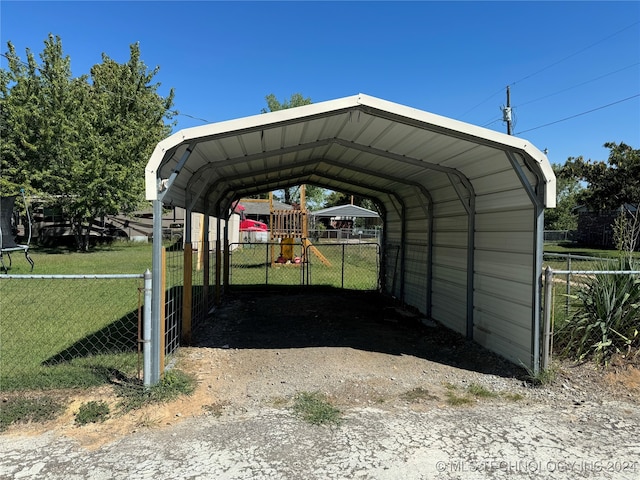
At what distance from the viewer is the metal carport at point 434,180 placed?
13.8 ft

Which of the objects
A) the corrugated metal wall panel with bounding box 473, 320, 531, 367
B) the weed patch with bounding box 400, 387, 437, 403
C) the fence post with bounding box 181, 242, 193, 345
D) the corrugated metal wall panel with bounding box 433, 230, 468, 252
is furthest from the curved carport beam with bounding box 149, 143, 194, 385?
the corrugated metal wall panel with bounding box 433, 230, 468, 252

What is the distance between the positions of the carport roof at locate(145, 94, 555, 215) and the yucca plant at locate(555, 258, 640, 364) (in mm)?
1552

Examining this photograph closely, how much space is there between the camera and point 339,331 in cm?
643

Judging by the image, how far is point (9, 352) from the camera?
16.1 ft

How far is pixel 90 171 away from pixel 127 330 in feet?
52.4

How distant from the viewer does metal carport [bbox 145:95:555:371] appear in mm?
4211

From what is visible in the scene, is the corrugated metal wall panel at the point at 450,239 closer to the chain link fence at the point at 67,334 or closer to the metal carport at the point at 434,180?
the metal carport at the point at 434,180

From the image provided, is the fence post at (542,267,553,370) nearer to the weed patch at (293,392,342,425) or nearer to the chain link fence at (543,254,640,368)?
the chain link fence at (543,254,640,368)

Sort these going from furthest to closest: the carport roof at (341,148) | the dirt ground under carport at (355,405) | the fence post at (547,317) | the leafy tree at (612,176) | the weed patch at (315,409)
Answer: the leafy tree at (612,176)
the fence post at (547,317)
the carport roof at (341,148)
the weed patch at (315,409)
the dirt ground under carport at (355,405)

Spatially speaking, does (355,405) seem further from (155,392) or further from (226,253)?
(226,253)

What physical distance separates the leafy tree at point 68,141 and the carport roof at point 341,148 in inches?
561

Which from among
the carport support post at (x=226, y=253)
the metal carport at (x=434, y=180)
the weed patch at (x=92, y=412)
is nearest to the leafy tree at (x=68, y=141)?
the carport support post at (x=226, y=253)

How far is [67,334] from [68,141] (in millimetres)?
16976

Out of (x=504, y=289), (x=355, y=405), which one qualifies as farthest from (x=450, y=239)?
(x=355, y=405)
